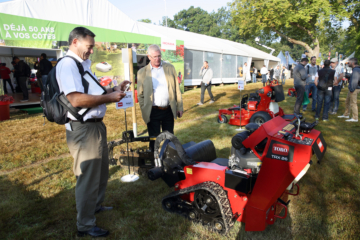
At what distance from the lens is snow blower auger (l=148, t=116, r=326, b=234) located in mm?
2283

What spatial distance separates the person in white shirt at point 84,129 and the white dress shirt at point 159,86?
46.9 inches

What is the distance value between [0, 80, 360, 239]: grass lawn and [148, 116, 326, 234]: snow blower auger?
0.21m

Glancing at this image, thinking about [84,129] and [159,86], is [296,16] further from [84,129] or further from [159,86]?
[84,129]

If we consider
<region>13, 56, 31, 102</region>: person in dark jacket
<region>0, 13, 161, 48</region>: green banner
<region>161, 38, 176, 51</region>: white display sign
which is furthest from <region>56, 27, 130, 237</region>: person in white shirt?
<region>161, 38, 176, 51</region>: white display sign

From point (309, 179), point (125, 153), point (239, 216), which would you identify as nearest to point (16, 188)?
point (125, 153)

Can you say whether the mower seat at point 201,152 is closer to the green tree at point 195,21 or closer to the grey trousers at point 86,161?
the grey trousers at point 86,161

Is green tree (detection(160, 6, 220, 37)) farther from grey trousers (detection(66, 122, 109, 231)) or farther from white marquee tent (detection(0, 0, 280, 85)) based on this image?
grey trousers (detection(66, 122, 109, 231))

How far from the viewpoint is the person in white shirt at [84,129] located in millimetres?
2137

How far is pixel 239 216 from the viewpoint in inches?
100

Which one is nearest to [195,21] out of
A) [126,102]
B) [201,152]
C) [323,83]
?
[323,83]

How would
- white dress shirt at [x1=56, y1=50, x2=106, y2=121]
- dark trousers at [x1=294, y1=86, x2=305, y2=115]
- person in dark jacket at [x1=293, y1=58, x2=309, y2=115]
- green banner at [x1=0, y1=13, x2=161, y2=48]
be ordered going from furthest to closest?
green banner at [x1=0, y1=13, x2=161, y2=48]
dark trousers at [x1=294, y1=86, x2=305, y2=115]
person in dark jacket at [x1=293, y1=58, x2=309, y2=115]
white dress shirt at [x1=56, y1=50, x2=106, y2=121]

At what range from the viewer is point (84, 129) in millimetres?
2344

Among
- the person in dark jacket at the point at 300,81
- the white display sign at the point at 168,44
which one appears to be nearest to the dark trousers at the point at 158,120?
the person in dark jacket at the point at 300,81

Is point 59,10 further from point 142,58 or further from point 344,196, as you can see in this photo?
point 344,196
